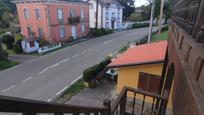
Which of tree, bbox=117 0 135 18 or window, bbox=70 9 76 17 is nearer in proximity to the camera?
window, bbox=70 9 76 17

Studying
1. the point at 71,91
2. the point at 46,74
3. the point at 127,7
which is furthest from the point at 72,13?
the point at 127,7

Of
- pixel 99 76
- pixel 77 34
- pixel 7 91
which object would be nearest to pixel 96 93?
pixel 99 76

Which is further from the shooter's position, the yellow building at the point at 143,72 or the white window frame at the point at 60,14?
the white window frame at the point at 60,14

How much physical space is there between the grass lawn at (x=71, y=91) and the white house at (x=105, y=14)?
21.2 metres

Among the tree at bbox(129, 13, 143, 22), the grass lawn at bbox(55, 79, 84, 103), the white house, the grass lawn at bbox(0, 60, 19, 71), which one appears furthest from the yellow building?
the tree at bbox(129, 13, 143, 22)

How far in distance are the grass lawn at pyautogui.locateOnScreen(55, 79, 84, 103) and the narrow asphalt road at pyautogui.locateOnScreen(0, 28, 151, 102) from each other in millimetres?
391

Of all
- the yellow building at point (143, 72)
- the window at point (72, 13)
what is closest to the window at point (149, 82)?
the yellow building at point (143, 72)

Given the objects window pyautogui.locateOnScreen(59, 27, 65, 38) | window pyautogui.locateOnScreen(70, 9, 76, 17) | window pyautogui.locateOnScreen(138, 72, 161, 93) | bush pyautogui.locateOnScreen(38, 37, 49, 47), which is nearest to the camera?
window pyautogui.locateOnScreen(138, 72, 161, 93)

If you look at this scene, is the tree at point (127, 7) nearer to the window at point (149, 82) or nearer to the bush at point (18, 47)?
the bush at point (18, 47)

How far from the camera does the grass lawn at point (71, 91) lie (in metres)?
8.67

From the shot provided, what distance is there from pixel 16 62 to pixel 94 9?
20.4 meters

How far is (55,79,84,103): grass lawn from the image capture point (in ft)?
28.5

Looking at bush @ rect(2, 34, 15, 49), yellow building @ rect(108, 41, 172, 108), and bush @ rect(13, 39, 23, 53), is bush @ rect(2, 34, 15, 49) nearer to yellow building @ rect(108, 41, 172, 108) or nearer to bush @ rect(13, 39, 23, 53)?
bush @ rect(13, 39, 23, 53)

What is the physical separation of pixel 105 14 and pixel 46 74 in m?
23.0
